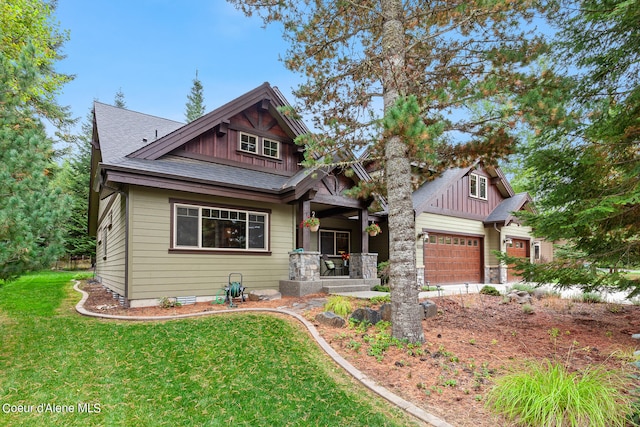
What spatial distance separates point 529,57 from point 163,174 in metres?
7.45

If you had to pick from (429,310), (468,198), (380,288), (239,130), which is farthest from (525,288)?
(239,130)

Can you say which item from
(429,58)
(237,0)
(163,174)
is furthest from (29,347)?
(429,58)

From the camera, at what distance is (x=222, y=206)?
8961 mm

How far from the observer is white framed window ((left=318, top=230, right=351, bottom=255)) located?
12930 mm

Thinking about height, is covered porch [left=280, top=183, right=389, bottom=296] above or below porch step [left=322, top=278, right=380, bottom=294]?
above

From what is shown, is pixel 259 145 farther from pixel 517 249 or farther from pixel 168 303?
pixel 517 249

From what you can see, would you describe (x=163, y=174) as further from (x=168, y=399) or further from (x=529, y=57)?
(x=529, y=57)

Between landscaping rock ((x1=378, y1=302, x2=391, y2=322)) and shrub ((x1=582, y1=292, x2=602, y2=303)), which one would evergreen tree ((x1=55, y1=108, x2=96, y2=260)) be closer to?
landscaping rock ((x1=378, y1=302, x2=391, y2=322))

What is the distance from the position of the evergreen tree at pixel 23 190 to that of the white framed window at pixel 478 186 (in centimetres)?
1498

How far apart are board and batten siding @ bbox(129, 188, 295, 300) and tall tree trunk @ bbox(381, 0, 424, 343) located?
17.2 ft

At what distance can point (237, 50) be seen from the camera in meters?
15.1

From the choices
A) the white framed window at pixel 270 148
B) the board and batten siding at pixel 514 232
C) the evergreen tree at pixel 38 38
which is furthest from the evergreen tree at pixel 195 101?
the board and batten siding at pixel 514 232

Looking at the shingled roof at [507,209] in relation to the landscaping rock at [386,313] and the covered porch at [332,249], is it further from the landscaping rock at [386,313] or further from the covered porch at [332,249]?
the landscaping rock at [386,313]

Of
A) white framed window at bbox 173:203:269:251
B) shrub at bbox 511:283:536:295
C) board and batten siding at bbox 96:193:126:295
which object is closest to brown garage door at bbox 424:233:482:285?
shrub at bbox 511:283:536:295
